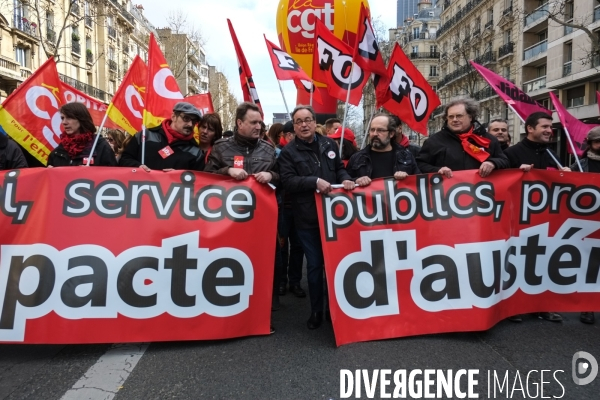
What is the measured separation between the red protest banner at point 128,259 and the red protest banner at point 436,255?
0.67 m

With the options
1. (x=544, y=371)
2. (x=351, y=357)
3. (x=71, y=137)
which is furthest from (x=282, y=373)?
(x=71, y=137)

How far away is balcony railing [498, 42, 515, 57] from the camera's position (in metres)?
38.6

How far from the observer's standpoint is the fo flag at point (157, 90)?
4750mm

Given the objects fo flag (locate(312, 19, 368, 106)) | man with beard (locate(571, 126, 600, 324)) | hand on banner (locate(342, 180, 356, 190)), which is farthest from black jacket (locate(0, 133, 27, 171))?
man with beard (locate(571, 126, 600, 324))

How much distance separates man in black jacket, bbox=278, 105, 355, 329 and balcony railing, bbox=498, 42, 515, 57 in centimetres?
3978

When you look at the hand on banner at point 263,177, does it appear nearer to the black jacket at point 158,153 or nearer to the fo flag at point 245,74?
the black jacket at point 158,153

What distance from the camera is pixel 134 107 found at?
18.1 feet

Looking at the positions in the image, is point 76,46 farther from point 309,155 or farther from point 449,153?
point 449,153

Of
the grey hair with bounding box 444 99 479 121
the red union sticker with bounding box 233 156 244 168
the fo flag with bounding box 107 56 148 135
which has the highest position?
the fo flag with bounding box 107 56 148 135

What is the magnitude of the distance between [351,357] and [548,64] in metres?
34.0

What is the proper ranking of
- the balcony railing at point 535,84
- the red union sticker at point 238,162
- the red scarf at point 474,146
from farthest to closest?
the balcony railing at point 535,84
the red scarf at point 474,146
the red union sticker at point 238,162

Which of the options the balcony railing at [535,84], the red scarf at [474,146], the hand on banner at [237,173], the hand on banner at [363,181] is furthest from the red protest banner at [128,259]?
the balcony railing at [535,84]

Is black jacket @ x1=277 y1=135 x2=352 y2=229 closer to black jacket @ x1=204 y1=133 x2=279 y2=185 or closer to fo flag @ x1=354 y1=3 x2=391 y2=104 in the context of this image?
black jacket @ x1=204 y1=133 x2=279 y2=185

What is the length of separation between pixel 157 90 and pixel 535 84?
1393 inches
